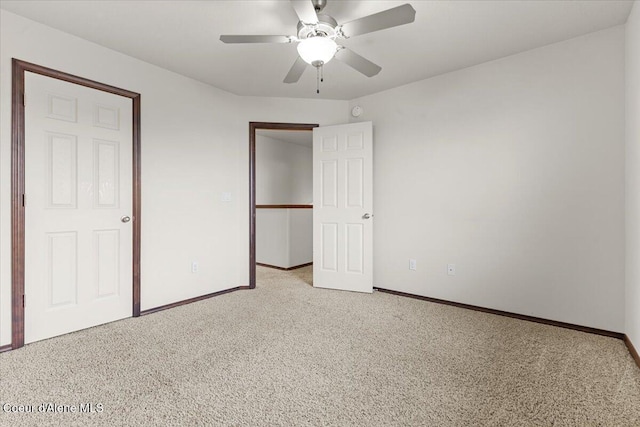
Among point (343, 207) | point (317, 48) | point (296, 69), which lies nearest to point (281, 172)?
point (343, 207)

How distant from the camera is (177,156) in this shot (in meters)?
3.19

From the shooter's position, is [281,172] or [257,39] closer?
[257,39]

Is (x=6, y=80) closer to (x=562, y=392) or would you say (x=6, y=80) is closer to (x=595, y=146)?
(x=562, y=392)

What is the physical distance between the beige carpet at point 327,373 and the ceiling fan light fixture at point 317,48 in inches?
73.7

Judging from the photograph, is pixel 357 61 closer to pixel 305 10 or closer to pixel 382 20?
pixel 382 20

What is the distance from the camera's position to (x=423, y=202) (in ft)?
11.2

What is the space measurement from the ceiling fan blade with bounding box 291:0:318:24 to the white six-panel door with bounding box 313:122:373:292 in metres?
1.90

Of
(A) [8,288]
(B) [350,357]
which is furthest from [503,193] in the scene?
(A) [8,288]

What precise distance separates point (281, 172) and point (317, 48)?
4.57 meters

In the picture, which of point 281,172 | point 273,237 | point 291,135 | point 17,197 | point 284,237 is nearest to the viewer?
point 17,197

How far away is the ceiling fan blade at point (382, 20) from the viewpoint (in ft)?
5.31

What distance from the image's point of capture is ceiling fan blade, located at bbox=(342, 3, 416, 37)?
162 centimetres

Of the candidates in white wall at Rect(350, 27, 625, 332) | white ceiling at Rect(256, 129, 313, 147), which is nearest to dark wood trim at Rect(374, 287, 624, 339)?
white wall at Rect(350, 27, 625, 332)

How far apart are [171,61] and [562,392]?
12.3ft
